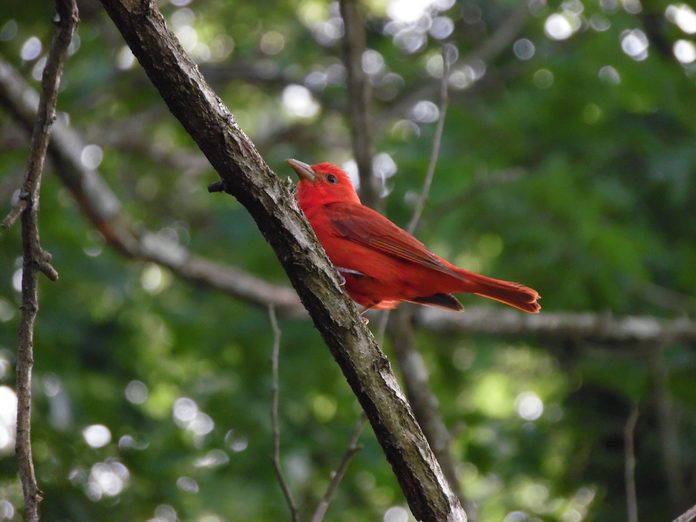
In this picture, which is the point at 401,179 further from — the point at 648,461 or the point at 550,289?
the point at 648,461

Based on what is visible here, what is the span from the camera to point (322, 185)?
16.7 feet

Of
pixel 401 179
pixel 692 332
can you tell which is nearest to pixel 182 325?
pixel 401 179

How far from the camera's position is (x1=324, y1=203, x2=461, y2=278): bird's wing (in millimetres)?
4422

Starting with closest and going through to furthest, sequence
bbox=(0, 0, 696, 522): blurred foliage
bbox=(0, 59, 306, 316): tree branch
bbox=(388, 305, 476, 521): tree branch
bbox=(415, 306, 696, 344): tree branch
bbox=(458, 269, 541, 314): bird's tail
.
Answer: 1. bbox=(458, 269, 541, 314): bird's tail
2. bbox=(388, 305, 476, 521): tree branch
3. bbox=(0, 59, 306, 316): tree branch
4. bbox=(0, 0, 696, 522): blurred foliage
5. bbox=(415, 306, 696, 344): tree branch

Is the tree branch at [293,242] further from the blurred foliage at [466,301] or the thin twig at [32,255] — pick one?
the blurred foliage at [466,301]

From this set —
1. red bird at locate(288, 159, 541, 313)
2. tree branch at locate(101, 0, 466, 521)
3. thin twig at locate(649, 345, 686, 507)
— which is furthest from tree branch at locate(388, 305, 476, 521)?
tree branch at locate(101, 0, 466, 521)

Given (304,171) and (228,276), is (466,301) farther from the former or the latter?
(304,171)

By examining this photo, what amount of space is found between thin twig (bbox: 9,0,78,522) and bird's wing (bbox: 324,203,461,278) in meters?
2.02

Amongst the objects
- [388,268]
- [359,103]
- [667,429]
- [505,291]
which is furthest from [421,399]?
[667,429]

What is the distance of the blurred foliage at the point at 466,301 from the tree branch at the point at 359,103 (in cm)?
51

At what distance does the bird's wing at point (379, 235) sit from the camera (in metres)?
4.42

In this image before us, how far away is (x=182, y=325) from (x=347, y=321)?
181 inches

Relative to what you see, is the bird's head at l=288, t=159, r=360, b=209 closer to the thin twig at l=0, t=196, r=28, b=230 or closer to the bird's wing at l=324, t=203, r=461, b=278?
the bird's wing at l=324, t=203, r=461, b=278

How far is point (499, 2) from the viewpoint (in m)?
9.27
